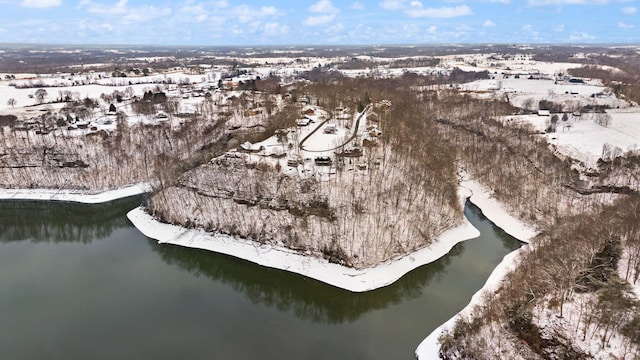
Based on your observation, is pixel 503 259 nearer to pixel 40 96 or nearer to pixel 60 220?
pixel 60 220

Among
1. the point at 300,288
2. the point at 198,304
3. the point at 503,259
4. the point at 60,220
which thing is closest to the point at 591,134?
the point at 503,259

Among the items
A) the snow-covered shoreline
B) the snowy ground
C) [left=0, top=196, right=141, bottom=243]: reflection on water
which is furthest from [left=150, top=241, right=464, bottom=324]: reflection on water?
the snowy ground

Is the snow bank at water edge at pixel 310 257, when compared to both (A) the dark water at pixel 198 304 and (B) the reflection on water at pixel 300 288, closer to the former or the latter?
(B) the reflection on water at pixel 300 288

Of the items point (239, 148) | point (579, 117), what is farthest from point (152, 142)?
point (579, 117)

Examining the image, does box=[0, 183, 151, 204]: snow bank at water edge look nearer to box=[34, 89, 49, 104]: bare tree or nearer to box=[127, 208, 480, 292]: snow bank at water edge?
box=[127, 208, 480, 292]: snow bank at water edge

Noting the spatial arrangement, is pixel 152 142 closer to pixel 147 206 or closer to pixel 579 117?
pixel 147 206
